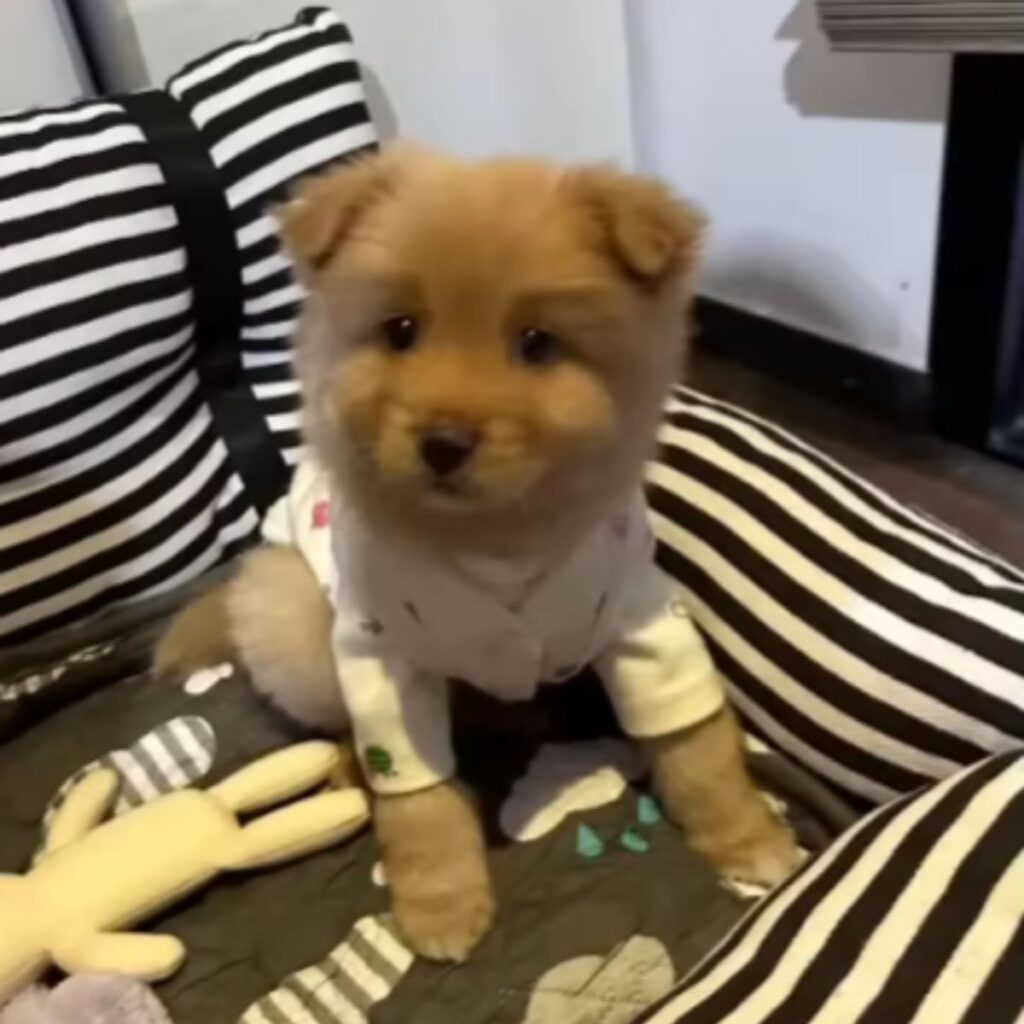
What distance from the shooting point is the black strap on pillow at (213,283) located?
129 cm

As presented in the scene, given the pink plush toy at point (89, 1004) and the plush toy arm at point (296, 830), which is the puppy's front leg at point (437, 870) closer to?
the plush toy arm at point (296, 830)

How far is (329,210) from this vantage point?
2.89ft

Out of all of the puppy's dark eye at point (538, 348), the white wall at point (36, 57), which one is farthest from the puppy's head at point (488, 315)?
the white wall at point (36, 57)

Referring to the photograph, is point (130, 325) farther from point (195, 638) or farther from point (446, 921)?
point (446, 921)

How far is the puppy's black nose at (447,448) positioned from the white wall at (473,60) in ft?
2.74

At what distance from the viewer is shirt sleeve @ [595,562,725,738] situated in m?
1.05

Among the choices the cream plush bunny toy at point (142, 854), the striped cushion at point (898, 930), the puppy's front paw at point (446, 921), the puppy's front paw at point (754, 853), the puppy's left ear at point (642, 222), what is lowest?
the puppy's front paw at point (754, 853)

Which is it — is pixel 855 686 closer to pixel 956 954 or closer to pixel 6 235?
pixel 956 954

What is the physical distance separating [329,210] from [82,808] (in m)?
0.53

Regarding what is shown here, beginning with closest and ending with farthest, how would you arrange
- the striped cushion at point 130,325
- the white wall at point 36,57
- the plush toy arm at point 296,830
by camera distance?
the plush toy arm at point 296,830, the striped cushion at point 130,325, the white wall at point 36,57

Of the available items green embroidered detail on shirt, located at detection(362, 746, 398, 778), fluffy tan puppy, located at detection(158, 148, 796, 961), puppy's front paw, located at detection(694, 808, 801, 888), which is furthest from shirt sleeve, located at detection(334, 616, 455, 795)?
puppy's front paw, located at detection(694, 808, 801, 888)

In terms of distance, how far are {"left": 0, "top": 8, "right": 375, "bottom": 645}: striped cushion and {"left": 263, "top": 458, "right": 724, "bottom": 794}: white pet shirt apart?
27 cm

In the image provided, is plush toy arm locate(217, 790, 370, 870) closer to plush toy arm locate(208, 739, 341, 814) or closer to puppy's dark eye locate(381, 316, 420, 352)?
plush toy arm locate(208, 739, 341, 814)

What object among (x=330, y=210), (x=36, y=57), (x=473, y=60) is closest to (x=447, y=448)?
(x=330, y=210)
